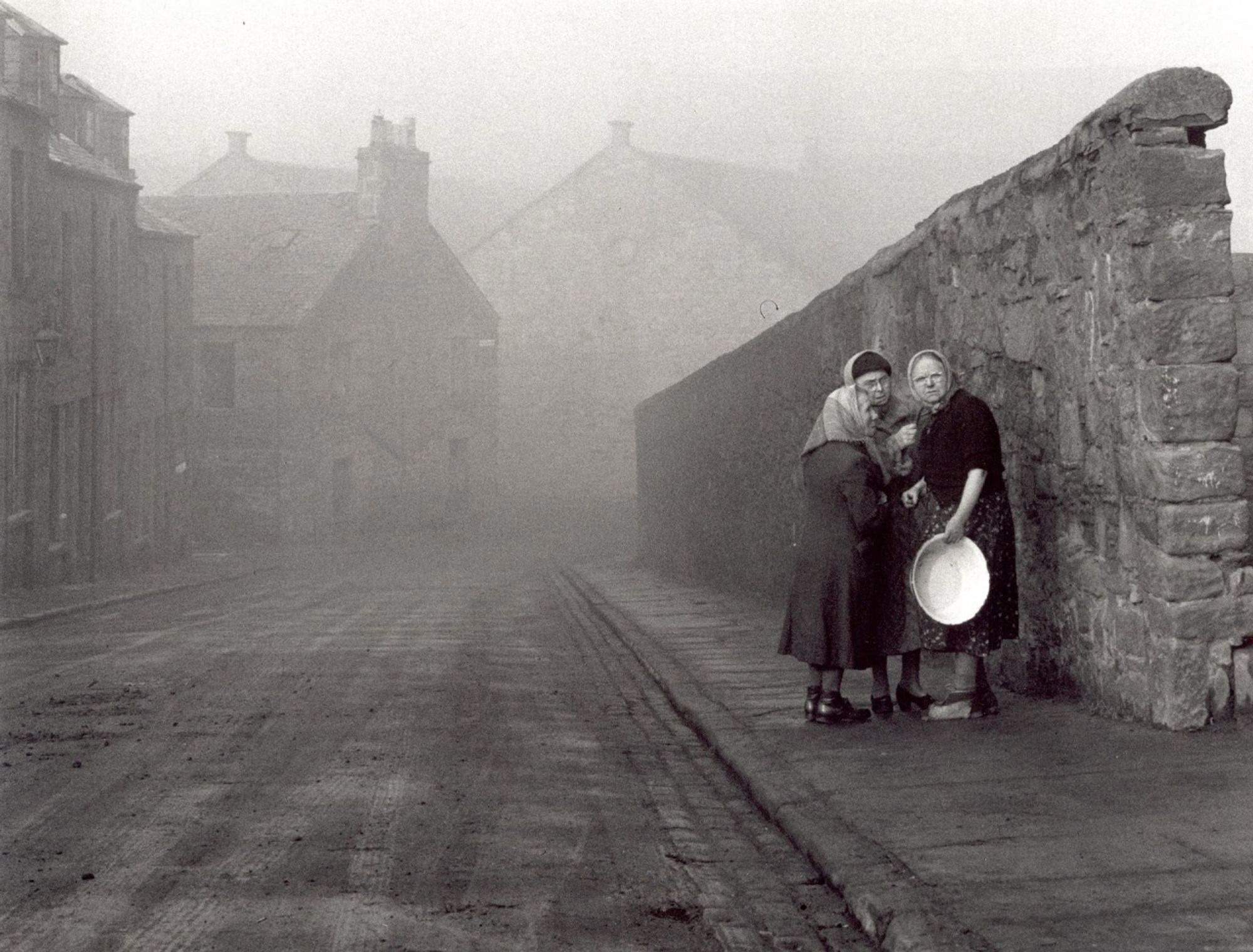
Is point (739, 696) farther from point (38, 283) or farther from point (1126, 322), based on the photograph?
point (38, 283)

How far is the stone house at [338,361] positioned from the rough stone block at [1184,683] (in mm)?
34559

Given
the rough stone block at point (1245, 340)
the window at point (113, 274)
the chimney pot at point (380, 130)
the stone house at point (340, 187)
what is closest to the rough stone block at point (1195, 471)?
the rough stone block at point (1245, 340)

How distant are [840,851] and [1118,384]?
9.28ft

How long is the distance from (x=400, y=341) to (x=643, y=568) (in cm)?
2156

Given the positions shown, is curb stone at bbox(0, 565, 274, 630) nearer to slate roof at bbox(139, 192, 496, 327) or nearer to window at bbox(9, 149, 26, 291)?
window at bbox(9, 149, 26, 291)

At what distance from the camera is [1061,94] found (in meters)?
96.3

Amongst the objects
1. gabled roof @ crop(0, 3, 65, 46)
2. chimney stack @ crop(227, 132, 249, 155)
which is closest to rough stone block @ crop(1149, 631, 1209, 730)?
gabled roof @ crop(0, 3, 65, 46)

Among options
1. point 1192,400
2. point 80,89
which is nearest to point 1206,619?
point 1192,400

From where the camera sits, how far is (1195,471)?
6.88m

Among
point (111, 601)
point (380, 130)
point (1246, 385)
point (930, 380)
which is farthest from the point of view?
point (380, 130)

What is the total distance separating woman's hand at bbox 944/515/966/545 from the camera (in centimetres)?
748

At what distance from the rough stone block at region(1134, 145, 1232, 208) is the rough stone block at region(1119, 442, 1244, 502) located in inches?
40.3

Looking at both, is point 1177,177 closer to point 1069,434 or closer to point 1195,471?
point 1195,471

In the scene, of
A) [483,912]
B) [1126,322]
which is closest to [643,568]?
[1126,322]
